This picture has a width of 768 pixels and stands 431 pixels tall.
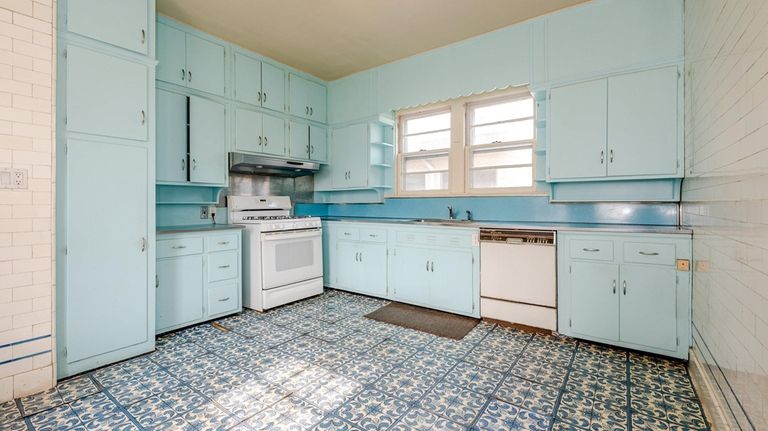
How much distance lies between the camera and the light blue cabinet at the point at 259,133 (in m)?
3.99

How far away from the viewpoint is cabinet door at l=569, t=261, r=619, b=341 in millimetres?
2760

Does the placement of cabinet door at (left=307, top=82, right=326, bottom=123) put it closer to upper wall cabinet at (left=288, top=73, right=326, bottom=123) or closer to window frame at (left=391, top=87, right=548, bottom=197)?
upper wall cabinet at (left=288, top=73, right=326, bottom=123)

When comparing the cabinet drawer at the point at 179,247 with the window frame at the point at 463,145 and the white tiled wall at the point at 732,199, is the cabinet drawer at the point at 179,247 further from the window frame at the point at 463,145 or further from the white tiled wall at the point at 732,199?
the white tiled wall at the point at 732,199

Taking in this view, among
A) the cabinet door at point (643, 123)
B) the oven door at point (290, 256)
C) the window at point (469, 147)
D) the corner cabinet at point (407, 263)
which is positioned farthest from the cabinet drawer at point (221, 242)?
the cabinet door at point (643, 123)

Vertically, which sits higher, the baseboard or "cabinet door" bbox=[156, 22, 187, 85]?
"cabinet door" bbox=[156, 22, 187, 85]

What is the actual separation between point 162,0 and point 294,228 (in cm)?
244

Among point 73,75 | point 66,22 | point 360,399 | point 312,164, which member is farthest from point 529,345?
point 66,22

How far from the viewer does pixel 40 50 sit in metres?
2.18

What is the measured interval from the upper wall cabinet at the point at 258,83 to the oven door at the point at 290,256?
1.61 metres

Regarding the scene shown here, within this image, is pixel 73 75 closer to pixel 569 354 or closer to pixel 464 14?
pixel 464 14

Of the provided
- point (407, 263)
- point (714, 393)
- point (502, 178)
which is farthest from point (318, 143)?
point (714, 393)

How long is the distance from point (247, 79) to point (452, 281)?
10.6 ft

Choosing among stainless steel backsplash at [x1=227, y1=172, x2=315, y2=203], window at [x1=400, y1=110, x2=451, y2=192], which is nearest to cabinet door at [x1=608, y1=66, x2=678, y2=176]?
window at [x1=400, y1=110, x2=451, y2=192]

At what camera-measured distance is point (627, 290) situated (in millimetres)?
2705
